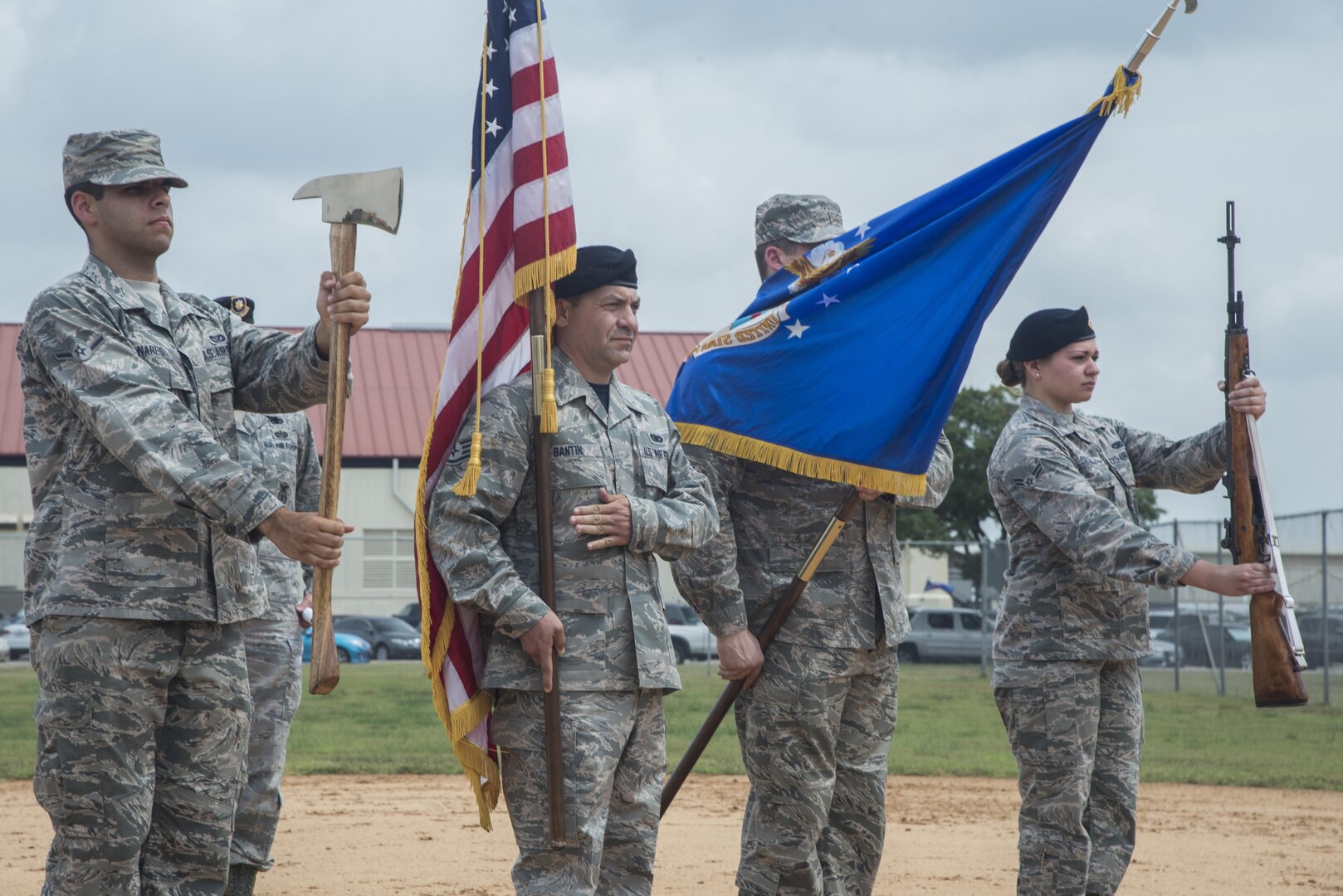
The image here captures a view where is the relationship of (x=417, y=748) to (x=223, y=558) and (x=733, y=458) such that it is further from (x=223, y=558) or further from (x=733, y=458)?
(x=223, y=558)

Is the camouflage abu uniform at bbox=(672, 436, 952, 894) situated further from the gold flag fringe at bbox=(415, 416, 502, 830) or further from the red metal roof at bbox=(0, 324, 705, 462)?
the red metal roof at bbox=(0, 324, 705, 462)

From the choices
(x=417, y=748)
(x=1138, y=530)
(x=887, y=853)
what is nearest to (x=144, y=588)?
(x=1138, y=530)

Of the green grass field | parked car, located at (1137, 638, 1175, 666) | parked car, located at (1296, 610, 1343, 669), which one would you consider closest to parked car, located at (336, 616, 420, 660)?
the green grass field

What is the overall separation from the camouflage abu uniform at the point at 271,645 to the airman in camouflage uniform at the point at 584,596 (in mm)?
1680

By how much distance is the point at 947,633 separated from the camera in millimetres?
30219

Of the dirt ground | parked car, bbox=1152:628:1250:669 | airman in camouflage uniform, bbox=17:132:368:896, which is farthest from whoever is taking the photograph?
parked car, bbox=1152:628:1250:669

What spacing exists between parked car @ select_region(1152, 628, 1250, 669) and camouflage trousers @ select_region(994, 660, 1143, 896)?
47.3 ft

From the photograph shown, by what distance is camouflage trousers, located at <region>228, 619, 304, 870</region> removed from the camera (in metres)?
6.11

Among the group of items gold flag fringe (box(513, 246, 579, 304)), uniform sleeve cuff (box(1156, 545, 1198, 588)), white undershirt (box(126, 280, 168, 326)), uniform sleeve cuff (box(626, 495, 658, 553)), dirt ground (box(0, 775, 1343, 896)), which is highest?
gold flag fringe (box(513, 246, 579, 304))

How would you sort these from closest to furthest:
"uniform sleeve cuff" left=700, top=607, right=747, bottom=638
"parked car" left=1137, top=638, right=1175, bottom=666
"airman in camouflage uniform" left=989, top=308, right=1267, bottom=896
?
"uniform sleeve cuff" left=700, top=607, right=747, bottom=638 < "airman in camouflage uniform" left=989, top=308, right=1267, bottom=896 < "parked car" left=1137, top=638, right=1175, bottom=666

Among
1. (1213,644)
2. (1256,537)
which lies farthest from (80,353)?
(1213,644)

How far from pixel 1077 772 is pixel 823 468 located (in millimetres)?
1390

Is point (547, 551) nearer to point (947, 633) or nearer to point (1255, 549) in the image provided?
point (1255, 549)

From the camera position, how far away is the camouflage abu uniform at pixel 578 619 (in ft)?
14.1
